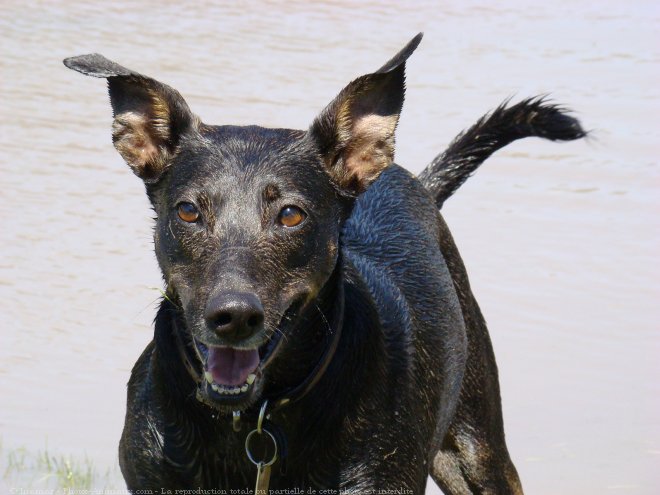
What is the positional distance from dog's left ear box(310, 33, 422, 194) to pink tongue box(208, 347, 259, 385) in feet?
2.61

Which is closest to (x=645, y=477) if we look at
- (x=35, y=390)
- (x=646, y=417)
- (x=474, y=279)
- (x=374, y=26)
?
(x=646, y=417)

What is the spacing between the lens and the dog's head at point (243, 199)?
4.10 meters

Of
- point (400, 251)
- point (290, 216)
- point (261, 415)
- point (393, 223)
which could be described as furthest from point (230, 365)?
point (393, 223)

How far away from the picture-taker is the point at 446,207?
35.2ft

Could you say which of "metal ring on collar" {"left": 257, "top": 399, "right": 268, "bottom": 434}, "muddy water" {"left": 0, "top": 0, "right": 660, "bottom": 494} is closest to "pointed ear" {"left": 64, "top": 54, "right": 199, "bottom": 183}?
"metal ring on collar" {"left": 257, "top": 399, "right": 268, "bottom": 434}

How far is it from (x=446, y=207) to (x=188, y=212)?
21.6 feet

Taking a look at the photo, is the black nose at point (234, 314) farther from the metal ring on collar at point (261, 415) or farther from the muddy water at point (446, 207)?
the muddy water at point (446, 207)

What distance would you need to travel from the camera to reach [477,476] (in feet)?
19.6

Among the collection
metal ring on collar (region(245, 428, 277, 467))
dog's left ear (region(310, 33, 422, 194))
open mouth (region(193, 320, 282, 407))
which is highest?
dog's left ear (region(310, 33, 422, 194))

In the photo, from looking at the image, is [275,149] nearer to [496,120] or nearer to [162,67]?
[496,120]

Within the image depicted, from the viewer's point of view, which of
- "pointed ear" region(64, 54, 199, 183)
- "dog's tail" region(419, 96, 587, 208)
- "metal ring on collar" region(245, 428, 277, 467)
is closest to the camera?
"metal ring on collar" region(245, 428, 277, 467)

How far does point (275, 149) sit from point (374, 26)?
1394 centimetres

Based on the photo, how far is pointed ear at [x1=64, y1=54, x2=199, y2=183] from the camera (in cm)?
461

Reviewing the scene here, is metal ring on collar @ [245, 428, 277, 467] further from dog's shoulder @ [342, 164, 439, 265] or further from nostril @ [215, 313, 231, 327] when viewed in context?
dog's shoulder @ [342, 164, 439, 265]
